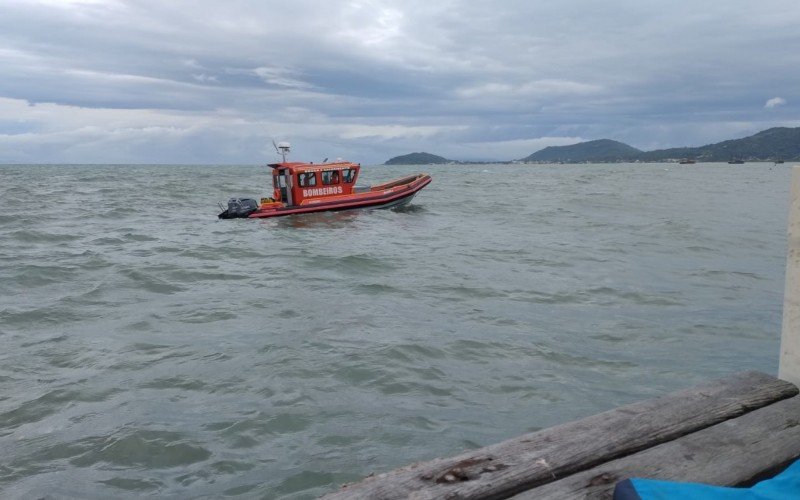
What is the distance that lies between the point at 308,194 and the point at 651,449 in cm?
2038

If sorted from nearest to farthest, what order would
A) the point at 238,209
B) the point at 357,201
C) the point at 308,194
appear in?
1. the point at 238,209
2. the point at 308,194
3. the point at 357,201

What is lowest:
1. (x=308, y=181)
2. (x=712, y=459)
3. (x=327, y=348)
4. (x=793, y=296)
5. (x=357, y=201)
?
(x=327, y=348)

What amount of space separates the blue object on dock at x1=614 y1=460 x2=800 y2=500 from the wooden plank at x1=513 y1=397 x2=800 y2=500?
9 cm

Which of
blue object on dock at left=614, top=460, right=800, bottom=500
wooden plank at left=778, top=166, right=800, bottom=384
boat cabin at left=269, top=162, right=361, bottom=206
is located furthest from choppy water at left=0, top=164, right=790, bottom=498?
boat cabin at left=269, top=162, right=361, bottom=206

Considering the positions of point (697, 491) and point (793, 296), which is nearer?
point (697, 491)

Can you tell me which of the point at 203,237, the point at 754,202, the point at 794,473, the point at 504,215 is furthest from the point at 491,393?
the point at 754,202

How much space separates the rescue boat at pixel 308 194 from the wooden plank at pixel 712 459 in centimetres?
1985

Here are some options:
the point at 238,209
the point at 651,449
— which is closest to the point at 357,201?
the point at 238,209

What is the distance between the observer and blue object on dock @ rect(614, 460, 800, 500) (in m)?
1.86

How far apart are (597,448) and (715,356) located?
4.82 m

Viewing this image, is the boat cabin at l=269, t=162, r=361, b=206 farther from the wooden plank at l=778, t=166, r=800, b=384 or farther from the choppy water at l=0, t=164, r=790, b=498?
the wooden plank at l=778, t=166, r=800, b=384

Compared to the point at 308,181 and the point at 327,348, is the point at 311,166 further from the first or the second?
the point at 327,348

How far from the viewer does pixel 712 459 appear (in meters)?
2.18

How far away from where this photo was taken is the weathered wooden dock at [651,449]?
194cm
